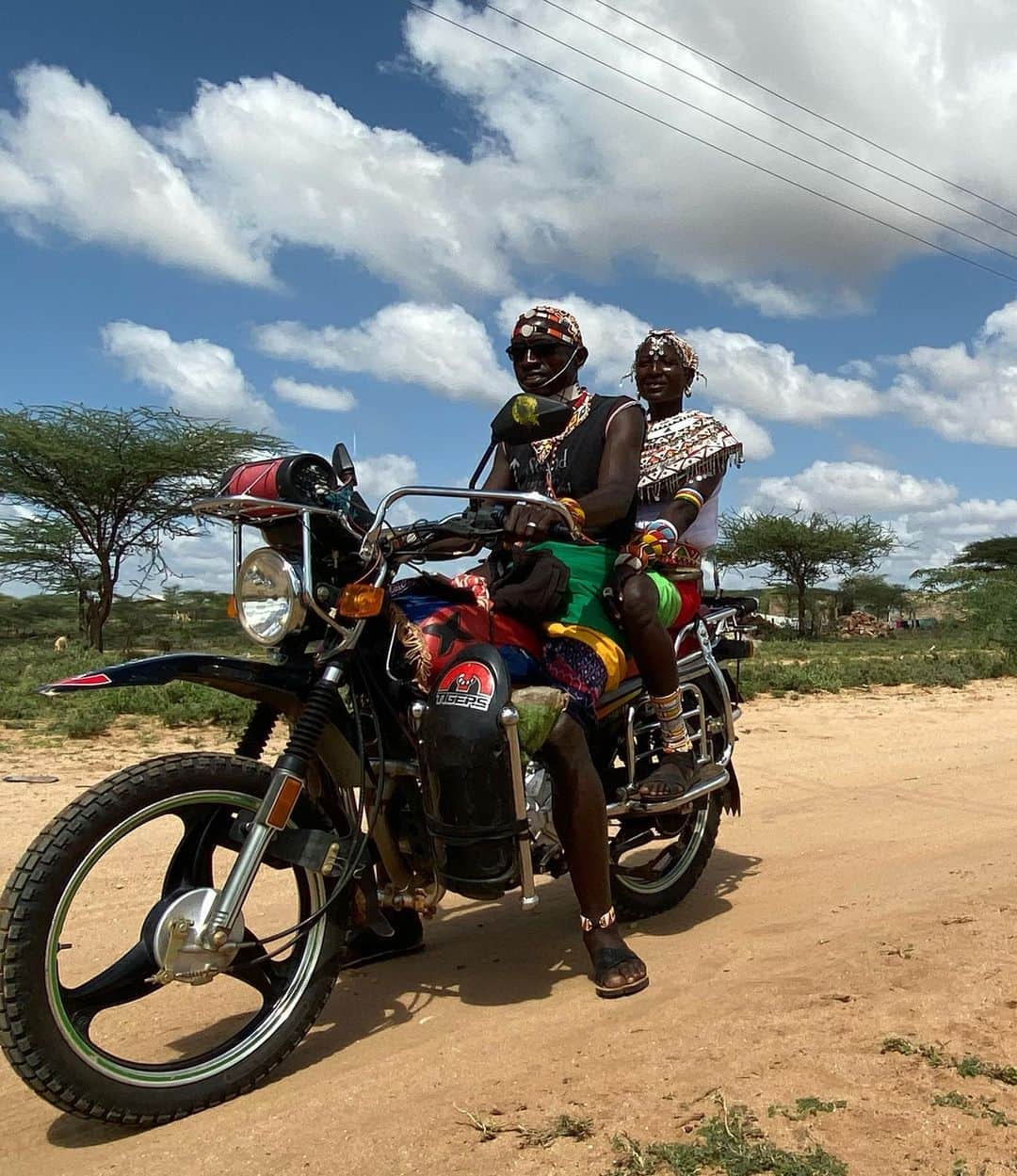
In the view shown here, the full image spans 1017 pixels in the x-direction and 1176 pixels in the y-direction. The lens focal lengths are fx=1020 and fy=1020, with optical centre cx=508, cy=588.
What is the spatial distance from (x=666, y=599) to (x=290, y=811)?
5.49 ft

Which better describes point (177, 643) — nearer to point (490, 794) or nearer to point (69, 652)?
point (69, 652)

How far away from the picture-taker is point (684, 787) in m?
3.75

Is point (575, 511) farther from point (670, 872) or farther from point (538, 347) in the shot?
point (670, 872)

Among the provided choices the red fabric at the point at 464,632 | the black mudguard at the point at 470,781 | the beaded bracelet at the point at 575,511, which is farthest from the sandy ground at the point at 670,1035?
A: the beaded bracelet at the point at 575,511

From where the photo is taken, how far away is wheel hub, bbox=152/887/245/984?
2.57m

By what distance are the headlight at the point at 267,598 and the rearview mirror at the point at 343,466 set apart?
0.34m

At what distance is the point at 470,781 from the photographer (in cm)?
293

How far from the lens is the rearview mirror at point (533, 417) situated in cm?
279

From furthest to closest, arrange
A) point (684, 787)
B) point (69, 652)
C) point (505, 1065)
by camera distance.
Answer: point (69, 652), point (684, 787), point (505, 1065)

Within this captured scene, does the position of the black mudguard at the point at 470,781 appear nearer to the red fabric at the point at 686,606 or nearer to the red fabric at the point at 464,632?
the red fabric at the point at 464,632

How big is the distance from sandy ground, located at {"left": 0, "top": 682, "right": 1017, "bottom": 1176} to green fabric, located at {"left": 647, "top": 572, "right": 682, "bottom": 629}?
3.86 feet

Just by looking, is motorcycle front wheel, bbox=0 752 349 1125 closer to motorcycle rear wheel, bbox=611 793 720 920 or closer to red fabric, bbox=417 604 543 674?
red fabric, bbox=417 604 543 674

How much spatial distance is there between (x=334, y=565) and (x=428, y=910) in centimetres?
112

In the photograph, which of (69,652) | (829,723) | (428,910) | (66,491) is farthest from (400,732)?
(66,491)
